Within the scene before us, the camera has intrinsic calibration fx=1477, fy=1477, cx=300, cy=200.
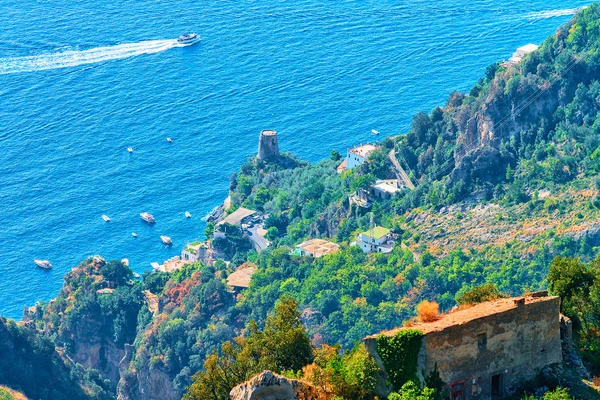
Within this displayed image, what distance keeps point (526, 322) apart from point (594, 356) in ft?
30.2

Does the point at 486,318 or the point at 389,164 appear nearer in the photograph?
the point at 486,318

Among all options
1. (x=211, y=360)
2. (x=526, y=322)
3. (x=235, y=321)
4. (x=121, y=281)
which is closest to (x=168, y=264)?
(x=121, y=281)

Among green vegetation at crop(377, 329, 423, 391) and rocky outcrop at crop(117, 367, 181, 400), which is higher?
green vegetation at crop(377, 329, 423, 391)

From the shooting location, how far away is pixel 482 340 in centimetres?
6372

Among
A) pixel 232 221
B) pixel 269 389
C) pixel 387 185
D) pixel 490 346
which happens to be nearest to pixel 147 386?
pixel 232 221

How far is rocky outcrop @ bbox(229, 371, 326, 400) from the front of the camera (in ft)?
200

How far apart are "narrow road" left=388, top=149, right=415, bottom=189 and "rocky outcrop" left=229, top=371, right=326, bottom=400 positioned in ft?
393

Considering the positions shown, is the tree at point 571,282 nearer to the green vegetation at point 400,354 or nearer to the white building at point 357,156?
the green vegetation at point 400,354

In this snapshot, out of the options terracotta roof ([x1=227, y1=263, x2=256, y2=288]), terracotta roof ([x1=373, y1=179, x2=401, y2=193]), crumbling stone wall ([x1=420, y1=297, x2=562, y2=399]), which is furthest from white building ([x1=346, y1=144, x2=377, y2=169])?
crumbling stone wall ([x1=420, y1=297, x2=562, y2=399])

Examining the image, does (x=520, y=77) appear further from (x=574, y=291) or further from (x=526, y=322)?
(x=526, y=322)

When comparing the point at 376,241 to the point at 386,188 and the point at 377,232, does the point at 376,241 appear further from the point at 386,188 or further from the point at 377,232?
the point at 386,188

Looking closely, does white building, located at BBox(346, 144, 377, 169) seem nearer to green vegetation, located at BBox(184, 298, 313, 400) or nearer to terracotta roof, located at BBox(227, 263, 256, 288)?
terracotta roof, located at BBox(227, 263, 256, 288)

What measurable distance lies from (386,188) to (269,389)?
121 metres

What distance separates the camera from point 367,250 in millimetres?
170625
